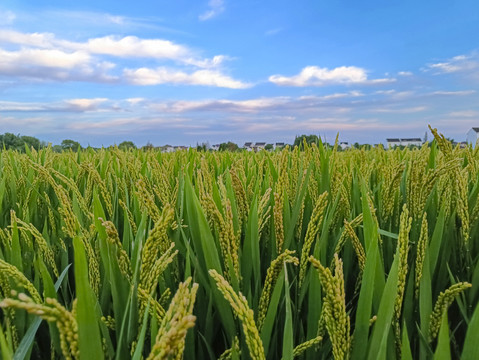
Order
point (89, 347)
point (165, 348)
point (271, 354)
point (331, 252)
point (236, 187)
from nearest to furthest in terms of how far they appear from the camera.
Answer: point (165, 348) < point (89, 347) < point (271, 354) < point (236, 187) < point (331, 252)

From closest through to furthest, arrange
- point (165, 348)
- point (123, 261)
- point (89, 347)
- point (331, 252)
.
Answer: point (165, 348), point (89, 347), point (123, 261), point (331, 252)

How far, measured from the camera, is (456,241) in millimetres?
1330

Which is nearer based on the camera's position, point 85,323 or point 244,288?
point 85,323

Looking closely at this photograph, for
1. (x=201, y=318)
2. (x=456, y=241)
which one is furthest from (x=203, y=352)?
(x=456, y=241)

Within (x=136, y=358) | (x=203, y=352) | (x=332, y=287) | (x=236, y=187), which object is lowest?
(x=203, y=352)

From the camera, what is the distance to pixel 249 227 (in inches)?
40.3

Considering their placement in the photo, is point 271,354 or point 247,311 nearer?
point 247,311

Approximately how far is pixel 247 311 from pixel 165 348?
128 millimetres

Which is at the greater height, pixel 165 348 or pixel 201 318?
pixel 165 348

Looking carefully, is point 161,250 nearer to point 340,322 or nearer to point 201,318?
point 201,318

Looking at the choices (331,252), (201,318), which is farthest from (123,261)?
(331,252)

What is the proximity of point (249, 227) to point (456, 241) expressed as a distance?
32.3 inches

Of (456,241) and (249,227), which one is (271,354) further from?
(456,241)

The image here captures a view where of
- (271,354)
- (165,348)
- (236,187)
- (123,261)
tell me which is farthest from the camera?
(236,187)
